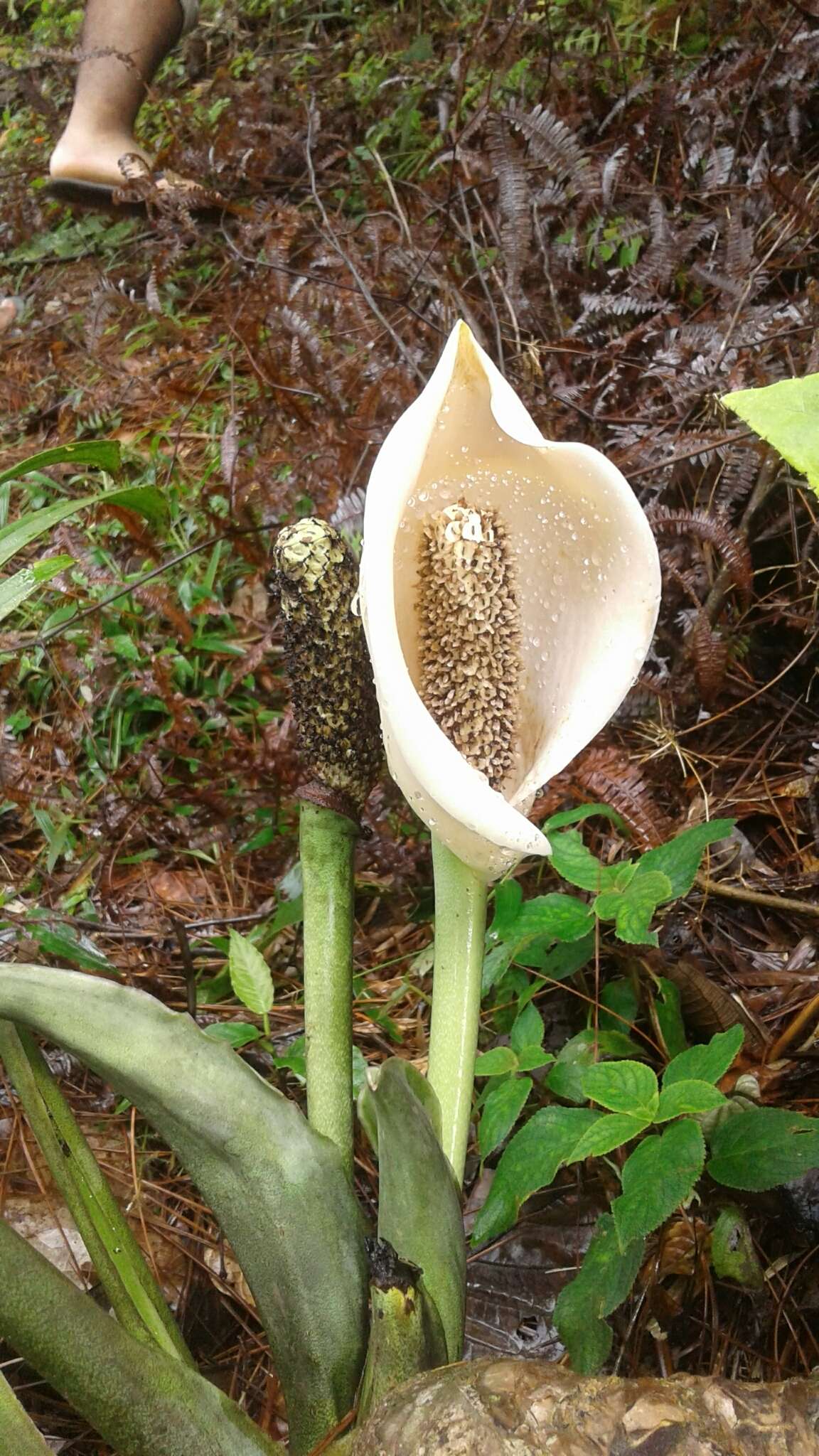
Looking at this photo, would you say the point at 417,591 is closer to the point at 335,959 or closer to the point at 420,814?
the point at 420,814

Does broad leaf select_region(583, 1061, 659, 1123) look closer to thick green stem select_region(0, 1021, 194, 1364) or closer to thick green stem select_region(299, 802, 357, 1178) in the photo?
thick green stem select_region(299, 802, 357, 1178)

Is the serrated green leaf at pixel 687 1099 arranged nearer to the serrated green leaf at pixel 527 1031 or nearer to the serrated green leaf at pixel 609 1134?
the serrated green leaf at pixel 609 1134

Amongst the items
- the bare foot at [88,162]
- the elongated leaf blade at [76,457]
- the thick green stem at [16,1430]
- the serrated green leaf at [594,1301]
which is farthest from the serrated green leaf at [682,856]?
the bare foot at [88,162]

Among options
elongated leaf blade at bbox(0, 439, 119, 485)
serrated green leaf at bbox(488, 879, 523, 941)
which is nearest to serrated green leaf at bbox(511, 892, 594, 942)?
serrated green leaf at bbox(488, 879, 523, 941)

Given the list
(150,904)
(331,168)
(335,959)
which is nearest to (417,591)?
(335,959)

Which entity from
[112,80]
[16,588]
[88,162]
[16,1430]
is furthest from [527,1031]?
[112,80]

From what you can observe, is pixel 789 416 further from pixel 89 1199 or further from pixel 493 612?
pixel 89 1199
